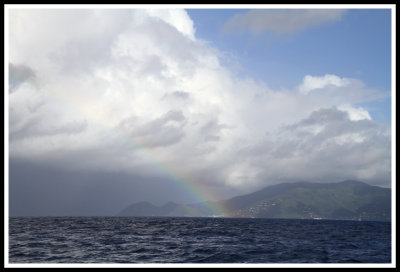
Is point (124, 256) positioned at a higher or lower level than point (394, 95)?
lower

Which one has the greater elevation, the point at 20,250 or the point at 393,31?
the point at 393,31

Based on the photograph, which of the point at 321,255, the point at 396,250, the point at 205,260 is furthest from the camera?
the point at 321,255

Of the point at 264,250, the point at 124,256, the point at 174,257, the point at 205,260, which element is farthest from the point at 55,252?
the point at 264,250

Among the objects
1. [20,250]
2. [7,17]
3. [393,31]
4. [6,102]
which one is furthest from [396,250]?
[20,250]

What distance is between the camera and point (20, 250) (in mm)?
52000

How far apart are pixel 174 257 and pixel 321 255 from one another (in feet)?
70.1

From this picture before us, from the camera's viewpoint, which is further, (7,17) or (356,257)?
(356,257)

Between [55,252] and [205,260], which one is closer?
[205,260]

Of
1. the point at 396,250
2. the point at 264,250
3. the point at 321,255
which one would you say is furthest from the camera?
the point at 264,250

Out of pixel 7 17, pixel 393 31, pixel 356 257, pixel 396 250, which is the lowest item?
pixel 356 257

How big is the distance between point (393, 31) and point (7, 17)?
38640 millimetres
